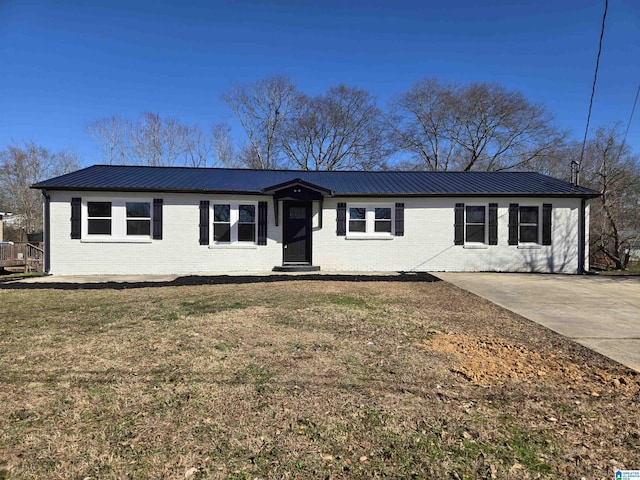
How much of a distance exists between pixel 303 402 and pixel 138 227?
11201 millimetres

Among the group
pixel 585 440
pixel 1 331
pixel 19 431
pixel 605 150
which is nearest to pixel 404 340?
pixel 585 440

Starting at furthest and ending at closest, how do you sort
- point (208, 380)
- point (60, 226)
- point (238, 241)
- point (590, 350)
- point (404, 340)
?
1. point (238, 241)
2. point (60, 226)
3. point (404, 340)
4. point (590, 350)
5. point (208, 380)

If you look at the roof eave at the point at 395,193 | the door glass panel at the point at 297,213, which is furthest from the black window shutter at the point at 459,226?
the door glass panel at the point at 297,213

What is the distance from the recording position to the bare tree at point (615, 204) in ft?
54.5

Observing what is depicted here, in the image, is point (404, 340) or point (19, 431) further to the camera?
point (404, 340)

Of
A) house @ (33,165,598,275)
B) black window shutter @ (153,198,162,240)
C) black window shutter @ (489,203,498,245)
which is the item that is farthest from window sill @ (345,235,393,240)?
black window shutter @ (153,198,162,240)

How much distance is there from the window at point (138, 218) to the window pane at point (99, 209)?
2.13 ft

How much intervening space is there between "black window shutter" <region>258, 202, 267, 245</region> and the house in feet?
0.11

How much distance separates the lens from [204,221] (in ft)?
40.8

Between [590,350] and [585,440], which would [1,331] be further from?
[590,350]

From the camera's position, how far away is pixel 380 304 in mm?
7051

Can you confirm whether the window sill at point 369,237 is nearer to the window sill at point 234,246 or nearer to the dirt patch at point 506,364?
the window sill at point 234,246

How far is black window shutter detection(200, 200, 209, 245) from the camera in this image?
1243 cm

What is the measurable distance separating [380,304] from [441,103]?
2817 centimetres
